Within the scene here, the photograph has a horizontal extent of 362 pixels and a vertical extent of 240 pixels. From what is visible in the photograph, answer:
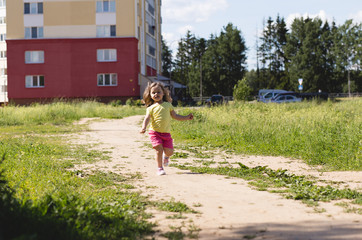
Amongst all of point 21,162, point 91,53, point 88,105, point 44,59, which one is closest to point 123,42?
point 91,53

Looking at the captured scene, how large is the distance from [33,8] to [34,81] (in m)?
7.61

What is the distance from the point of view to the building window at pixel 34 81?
45531mm

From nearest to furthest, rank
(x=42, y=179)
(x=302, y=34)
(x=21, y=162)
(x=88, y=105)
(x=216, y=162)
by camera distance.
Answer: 1. (x=42, y=179)
2. (x=21, y=162)
3. (x=216, y=162)
4. (x=88, y=105)
5. (x=302, y=34)

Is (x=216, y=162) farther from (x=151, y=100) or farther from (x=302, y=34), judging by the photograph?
(x=302, y=34)

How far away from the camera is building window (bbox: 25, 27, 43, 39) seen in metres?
45.7

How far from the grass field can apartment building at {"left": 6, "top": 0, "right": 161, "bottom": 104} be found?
2846 centimetres

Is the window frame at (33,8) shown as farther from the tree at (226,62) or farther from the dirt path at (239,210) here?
the dirt path at (239,210)

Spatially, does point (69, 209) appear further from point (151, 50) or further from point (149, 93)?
point (151, 50)

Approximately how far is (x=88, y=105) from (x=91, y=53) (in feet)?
56.0

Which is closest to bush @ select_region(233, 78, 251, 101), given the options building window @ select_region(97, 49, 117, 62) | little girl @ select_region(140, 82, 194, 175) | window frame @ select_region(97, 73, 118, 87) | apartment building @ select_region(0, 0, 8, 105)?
window frame @ select_region(97, 73, 118, 87)

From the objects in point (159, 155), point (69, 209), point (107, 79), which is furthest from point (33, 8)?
point (69, 209)

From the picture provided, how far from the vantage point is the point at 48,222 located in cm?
363

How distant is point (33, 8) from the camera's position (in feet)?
150

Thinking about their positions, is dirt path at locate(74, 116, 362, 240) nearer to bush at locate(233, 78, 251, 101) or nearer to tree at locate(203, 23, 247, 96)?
bush at locate(233, 78, 251, 101)
